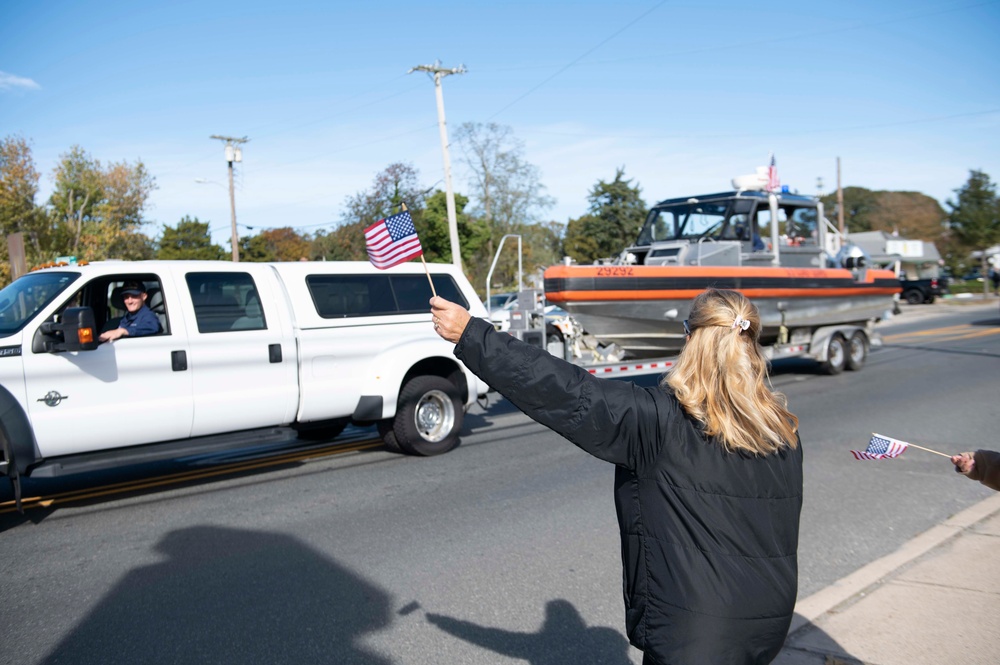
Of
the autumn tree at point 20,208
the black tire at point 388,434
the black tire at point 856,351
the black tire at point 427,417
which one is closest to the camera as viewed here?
the black tire at point 427,417

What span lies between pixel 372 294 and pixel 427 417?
4.72ft

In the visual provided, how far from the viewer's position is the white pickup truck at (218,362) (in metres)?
6.37

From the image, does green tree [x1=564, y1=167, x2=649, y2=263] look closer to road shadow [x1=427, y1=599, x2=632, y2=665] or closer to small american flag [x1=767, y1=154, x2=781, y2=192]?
small american flag [x1=767, y1=154, x2=781, y2=192]

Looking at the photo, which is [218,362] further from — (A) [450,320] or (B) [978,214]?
(B) [978,214]

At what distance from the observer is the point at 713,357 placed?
2393 mm

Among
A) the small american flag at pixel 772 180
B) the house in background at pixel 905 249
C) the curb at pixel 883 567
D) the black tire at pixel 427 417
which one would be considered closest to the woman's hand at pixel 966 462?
the curb at pixel 883 567

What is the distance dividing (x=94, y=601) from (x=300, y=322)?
3523 mm

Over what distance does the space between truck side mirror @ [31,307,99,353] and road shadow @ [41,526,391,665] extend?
174 cm

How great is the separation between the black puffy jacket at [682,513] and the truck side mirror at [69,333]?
5041 millimetres

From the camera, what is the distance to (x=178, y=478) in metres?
7.92

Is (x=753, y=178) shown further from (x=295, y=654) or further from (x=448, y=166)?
(x=448, y=166)

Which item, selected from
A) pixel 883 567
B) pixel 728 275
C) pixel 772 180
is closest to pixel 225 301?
pixel 883 567

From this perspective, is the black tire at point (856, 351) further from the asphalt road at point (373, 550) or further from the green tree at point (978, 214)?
the green tree at point (978, 214)

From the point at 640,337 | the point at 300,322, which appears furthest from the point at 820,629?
the point at 640,337
